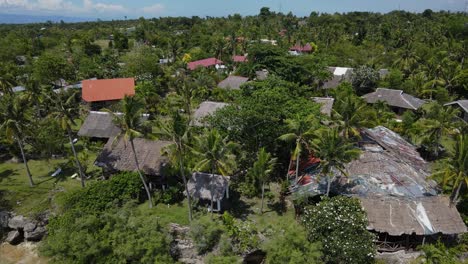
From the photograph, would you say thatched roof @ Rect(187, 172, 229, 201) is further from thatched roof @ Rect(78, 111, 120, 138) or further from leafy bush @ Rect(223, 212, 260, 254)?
thatched roof @ Rect(78, 111, 120, 138)

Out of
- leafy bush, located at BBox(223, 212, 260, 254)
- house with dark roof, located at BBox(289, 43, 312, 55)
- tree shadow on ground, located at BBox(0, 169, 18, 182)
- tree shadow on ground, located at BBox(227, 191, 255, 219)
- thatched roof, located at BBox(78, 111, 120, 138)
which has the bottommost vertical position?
tree shadow on ground, located at BBox(0, 169, 18, 182)

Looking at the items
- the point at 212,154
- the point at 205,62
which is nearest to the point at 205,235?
the point at 212,154

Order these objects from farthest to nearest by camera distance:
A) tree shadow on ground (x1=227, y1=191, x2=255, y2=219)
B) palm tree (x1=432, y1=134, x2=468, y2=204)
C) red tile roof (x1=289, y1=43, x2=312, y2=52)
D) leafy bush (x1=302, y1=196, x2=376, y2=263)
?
red tile roof (x1=289, y1=43, x2=312, y2=52) → tree shadow on ground (x1=227, y1=191, x2=255, y2=219) → palm tree (x1=432, y1=134, x2=468, y2=204) → leafy bush (x1=302, y1=196, x2=376, y2=263)

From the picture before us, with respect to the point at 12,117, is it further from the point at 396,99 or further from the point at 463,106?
the point at 463,106

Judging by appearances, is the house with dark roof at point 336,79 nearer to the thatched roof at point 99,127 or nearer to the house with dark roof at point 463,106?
the house with dark roof at point 463,106

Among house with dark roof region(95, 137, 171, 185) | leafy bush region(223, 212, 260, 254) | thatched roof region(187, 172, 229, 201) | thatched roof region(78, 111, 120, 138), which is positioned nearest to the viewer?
leafy bush region(223, 212, 260, 254)

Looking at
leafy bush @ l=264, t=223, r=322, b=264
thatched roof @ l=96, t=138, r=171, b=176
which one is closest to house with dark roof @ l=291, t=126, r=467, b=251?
leafy bush @ l=264, t=223, r=322, b=264

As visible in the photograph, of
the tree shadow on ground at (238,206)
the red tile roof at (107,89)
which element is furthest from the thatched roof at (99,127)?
the tree shadow on ground at (238,206)

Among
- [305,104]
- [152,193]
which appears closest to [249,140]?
[305,104]
